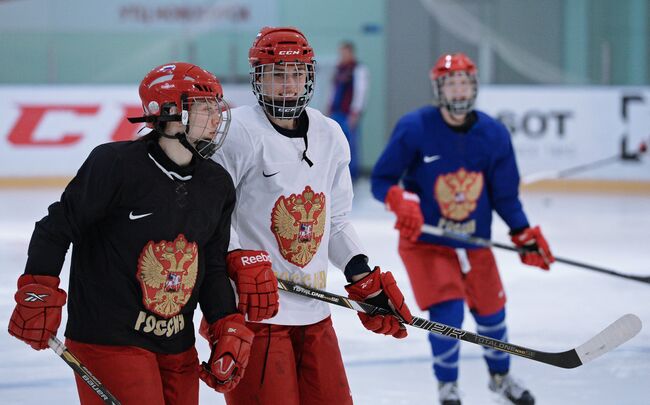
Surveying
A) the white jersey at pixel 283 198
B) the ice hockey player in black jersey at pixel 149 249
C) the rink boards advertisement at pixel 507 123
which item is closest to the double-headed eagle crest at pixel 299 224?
the white jersey at pixel 283 198

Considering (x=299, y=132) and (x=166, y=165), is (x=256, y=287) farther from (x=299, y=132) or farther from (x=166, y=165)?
(x=299, y=132)

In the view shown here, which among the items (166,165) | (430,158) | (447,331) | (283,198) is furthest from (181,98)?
(430,158)

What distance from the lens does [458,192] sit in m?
3.83

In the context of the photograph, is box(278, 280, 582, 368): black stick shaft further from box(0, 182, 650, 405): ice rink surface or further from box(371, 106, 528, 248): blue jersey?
box(371, 106, 528, 248): blue jersey

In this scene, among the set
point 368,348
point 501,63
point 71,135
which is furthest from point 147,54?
point 368,348

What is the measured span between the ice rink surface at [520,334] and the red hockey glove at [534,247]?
42 cm

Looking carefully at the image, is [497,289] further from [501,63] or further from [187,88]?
[501,63]

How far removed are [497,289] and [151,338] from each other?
1.81 metres

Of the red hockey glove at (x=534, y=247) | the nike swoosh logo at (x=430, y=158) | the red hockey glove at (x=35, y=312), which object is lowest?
the red hockey glove at (x=534, y=247)

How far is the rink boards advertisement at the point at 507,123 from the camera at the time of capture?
928 centimetres

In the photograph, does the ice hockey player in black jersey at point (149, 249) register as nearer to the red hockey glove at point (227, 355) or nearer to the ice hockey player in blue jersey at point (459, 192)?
the red hockey glove at point (227, 355)

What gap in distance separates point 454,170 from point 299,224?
1.33 metres

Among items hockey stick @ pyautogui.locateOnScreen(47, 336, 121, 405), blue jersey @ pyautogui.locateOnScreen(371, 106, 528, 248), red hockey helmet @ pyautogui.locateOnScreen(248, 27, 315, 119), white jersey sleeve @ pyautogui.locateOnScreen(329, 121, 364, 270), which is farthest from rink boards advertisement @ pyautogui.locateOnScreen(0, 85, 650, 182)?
hockey stick @ pyautogui.locateOnScreen(47, 336, 121, 405)

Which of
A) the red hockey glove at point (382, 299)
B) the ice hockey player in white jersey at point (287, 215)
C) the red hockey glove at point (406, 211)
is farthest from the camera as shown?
the red hockey glove at point (406, 211)
